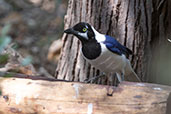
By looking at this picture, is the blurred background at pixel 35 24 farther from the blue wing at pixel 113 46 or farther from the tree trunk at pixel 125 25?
the blue wing at pixel 113 46

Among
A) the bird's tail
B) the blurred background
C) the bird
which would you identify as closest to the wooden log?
the bird

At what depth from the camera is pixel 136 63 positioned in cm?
392

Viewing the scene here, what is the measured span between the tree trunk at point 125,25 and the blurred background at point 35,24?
329cm

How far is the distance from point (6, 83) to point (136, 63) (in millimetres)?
1914

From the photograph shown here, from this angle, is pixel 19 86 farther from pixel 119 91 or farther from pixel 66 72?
pixel 66 72

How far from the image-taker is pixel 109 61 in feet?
11.1

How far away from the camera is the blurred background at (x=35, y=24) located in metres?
7.64

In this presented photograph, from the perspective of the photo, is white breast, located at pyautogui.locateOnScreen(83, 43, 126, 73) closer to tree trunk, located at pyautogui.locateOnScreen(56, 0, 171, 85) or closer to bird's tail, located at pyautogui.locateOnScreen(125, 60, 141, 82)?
bird's tail, located at pyautogui.locateOnScreen(125, 60, 141, 82)

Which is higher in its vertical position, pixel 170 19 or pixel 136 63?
pixel 170 19

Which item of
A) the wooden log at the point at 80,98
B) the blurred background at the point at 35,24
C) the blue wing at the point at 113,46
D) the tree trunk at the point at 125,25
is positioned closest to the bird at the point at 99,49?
the blue wing at the point at 113,46

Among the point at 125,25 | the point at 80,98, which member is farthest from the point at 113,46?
the point at 80,98

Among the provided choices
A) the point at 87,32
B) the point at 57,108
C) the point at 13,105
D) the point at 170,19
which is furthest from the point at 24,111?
the point at 170,19

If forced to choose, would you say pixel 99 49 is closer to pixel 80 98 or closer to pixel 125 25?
pixel 125 25

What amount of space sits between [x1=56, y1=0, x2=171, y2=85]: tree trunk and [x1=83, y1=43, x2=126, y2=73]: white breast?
1.47 ft
